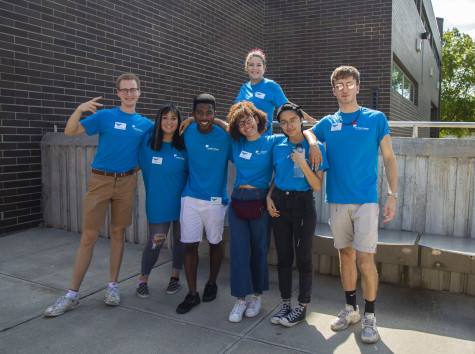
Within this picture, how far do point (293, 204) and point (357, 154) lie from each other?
22.9 inches

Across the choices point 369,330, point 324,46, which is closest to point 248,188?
point 369,330

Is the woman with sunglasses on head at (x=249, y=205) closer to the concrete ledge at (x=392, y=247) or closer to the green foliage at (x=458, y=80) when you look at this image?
the concrete ledge at (x=392, y=247)

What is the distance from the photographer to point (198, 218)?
137 inches

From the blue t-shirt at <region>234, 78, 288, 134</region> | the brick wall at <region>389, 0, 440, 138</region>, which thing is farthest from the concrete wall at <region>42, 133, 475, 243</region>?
the brick wall at <region>389, 0, 440, 138</region>

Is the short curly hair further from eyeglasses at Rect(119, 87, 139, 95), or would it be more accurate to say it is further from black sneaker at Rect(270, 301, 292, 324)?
black sneaker at Rect(270, 301, 292, 324)

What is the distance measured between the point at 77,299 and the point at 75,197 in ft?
8.60

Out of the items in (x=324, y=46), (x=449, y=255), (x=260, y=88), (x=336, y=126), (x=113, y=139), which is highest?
(x=324, y=46)

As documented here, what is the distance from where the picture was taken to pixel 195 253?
3527 millimetres

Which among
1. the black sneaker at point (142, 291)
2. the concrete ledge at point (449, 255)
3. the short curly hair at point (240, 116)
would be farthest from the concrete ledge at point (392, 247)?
the black sneaker at point (142, 291)

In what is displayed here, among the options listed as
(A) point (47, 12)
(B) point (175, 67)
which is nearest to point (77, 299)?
(A) point (47, 12)

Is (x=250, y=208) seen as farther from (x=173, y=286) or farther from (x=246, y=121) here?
(x=173, y=286)

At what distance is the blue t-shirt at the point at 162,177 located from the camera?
3.54 metres

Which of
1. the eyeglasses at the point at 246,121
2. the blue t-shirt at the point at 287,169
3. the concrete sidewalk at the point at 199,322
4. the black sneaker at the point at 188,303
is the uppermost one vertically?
the eyeglasses at the point at 246,121

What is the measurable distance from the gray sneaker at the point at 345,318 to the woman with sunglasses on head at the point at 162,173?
5.23ft
